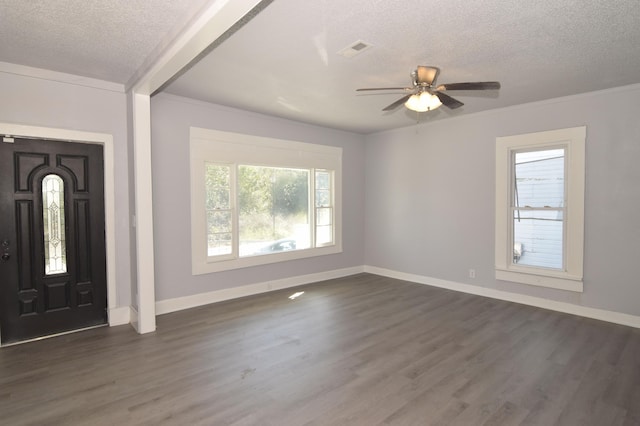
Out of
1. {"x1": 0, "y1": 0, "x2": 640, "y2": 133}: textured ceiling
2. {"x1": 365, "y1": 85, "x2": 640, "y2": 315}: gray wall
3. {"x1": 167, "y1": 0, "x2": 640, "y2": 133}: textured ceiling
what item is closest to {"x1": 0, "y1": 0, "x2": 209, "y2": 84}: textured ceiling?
{"x1": 0, "y1": 0, "x2": 640, "y2": 133}: textured ceiling

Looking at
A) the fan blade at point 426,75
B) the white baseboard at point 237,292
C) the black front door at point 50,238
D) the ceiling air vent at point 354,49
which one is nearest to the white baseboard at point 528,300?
the white baseboard at point 237,292

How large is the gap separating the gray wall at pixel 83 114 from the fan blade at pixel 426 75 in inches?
129

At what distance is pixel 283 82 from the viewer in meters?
3.90

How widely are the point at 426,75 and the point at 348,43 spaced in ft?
2.37

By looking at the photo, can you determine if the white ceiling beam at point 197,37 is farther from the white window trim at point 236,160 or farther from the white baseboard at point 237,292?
the white baseboard at point 237,292

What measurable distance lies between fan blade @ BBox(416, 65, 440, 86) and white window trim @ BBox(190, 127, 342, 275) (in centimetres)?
293

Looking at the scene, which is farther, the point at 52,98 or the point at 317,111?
the point at 317,111

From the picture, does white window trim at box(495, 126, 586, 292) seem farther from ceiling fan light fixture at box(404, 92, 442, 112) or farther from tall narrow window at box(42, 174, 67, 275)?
tall narrow window at box(42, 174, 67, 275)

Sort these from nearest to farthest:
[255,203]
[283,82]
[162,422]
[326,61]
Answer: [162,422] < [326,61] < [283,82] < [255,203]

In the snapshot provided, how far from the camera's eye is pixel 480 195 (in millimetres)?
5312

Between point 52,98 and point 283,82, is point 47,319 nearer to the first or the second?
point 52,98

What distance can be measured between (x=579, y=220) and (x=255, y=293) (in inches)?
180

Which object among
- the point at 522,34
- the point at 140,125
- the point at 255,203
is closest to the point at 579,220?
the point at 522,34

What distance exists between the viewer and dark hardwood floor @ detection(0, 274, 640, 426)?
7.79 feet
